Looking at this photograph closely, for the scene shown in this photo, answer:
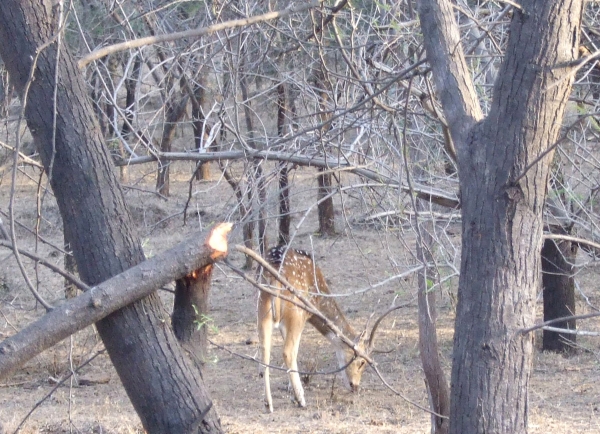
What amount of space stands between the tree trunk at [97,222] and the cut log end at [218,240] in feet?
1.16

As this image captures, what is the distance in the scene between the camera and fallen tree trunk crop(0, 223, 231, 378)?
2.75 m

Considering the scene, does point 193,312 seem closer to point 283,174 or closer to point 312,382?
point 283,174

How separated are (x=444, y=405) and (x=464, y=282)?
3826 millimetres

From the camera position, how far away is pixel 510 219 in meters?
2.62

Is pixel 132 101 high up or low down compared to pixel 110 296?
up

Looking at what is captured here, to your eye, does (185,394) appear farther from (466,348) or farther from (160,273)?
(466,348)

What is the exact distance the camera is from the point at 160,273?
2920 mm

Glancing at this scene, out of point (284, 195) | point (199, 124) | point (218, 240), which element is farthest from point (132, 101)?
point (218, 240)

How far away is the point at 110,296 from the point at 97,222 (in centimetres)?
41

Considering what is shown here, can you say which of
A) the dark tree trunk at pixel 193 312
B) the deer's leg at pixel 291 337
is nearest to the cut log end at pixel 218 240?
the dark tree trunk at pixel 193 312

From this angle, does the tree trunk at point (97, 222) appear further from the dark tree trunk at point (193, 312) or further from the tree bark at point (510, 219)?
the tree bark at point (510, 219)

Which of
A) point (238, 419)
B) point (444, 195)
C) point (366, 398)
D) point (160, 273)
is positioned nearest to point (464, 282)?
point (160, 273)

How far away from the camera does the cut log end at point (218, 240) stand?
2992mm

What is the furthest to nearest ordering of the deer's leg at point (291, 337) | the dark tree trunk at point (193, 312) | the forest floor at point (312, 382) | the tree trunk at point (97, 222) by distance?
the deer's leg at point (291, 337) < the forest floor at point (312, 382) < the dark tree trunk at point (193, 312) < the tree trunk at point (97, 222)
